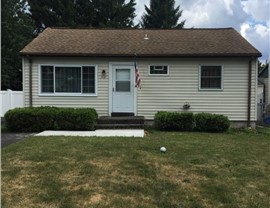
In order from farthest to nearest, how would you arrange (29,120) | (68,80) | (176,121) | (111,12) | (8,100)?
(111,12) < (8,100) < (68,80) < (176,121) < (29,120)

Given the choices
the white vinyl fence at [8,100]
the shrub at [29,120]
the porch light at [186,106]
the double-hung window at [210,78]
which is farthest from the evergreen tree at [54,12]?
the shrub at [29,120]

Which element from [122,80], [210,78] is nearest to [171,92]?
[210,78]

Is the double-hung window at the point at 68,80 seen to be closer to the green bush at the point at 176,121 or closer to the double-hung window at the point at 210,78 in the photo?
the green bush at the point at 176,121

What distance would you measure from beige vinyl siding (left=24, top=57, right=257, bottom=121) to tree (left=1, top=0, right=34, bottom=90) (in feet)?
47.9

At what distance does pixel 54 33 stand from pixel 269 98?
46.2 feet

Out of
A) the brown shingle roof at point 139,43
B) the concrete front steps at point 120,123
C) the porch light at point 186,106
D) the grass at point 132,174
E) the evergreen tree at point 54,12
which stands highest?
the evergreen tree at point 54,12

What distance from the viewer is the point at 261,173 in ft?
20.6

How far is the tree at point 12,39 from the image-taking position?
2770 cm

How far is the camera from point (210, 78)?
1355 cm

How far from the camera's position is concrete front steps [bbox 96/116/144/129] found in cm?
1242

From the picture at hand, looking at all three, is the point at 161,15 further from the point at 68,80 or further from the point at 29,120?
the point at 29,120

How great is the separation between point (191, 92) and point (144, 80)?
6.05 feet

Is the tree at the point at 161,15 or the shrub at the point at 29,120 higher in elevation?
the tree at the point at 161,15

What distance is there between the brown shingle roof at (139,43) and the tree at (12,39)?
13.5 meters
